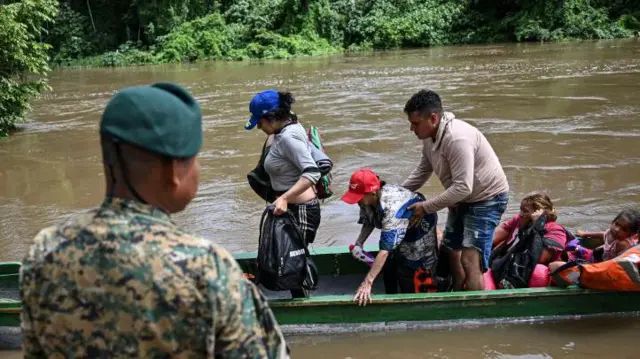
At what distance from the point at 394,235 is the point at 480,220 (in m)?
0.62

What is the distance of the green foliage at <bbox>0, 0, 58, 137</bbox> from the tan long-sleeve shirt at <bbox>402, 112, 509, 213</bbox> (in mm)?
9723

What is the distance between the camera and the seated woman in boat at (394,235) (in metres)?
3.97

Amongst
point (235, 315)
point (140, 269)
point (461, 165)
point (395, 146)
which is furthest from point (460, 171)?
point (395, 146)

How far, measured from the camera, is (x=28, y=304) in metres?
1.29

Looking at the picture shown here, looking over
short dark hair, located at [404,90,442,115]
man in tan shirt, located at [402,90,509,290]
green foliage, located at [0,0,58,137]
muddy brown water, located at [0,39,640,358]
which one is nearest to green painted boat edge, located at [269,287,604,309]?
man in tan shirt, located at [402,90,509,290]

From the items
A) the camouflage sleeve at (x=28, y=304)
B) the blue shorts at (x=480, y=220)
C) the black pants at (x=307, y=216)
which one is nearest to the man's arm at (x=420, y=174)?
the blue shorts at (x=480, y=220)

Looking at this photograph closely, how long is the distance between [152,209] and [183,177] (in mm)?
96

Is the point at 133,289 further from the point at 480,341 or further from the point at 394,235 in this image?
the point at 480,341

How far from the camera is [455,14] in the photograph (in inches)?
1164

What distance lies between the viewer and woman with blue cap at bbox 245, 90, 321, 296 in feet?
12.5

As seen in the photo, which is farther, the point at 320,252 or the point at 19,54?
the point at 19,54

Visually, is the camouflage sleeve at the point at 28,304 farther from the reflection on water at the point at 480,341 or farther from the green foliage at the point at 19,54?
the green foliage at the point at 19,54

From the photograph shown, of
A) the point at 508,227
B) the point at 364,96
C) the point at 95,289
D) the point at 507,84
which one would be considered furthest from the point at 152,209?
the point at 507,84

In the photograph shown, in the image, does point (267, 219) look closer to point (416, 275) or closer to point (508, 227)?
point (416, 275)
